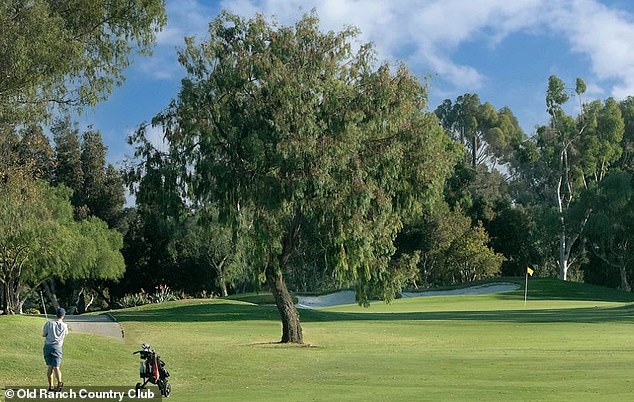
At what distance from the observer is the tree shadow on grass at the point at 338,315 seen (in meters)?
41.9

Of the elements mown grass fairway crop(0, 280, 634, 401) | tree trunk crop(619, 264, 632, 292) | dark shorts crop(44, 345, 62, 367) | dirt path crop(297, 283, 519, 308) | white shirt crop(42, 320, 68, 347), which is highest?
tree trunk crop(619, 264, 632, 292)

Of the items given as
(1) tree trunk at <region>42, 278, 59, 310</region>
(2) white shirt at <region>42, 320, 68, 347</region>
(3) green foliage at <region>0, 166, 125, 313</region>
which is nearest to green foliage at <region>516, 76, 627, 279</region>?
(3) green foliage at <region>0, 166, 125, 313</region>

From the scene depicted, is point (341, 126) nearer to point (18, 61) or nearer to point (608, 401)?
point (18, 61)

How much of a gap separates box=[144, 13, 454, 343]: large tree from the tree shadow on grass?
44.3 feet

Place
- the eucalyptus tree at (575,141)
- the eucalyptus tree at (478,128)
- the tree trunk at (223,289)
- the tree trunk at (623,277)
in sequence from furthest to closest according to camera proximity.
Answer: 1. the eucalyptus tree at (478,128)
2. the eucalyptus tree at (575,141)
3. the tree trunk at (623,277)
4. the tree trunk at (223,289)

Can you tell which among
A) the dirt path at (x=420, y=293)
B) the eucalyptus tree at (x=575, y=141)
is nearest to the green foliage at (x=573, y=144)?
the eucalyptus tree at (x=575, y=141)

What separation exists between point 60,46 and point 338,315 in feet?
89.1

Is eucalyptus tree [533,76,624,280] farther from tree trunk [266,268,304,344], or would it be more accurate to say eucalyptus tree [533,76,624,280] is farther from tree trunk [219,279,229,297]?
tree trunk [266,268,304,344]

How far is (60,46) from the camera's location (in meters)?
22.1

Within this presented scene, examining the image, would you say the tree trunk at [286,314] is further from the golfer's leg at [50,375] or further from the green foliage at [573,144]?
the green foliage at [573,144]

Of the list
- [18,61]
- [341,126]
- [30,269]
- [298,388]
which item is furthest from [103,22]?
[30,269]

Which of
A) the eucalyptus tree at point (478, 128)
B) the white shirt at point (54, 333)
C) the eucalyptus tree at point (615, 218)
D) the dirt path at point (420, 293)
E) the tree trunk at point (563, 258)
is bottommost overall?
the white shirt at point (54, 333)

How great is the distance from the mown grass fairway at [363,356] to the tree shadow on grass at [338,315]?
0.09 metres

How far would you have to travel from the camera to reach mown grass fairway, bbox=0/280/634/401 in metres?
17.4
